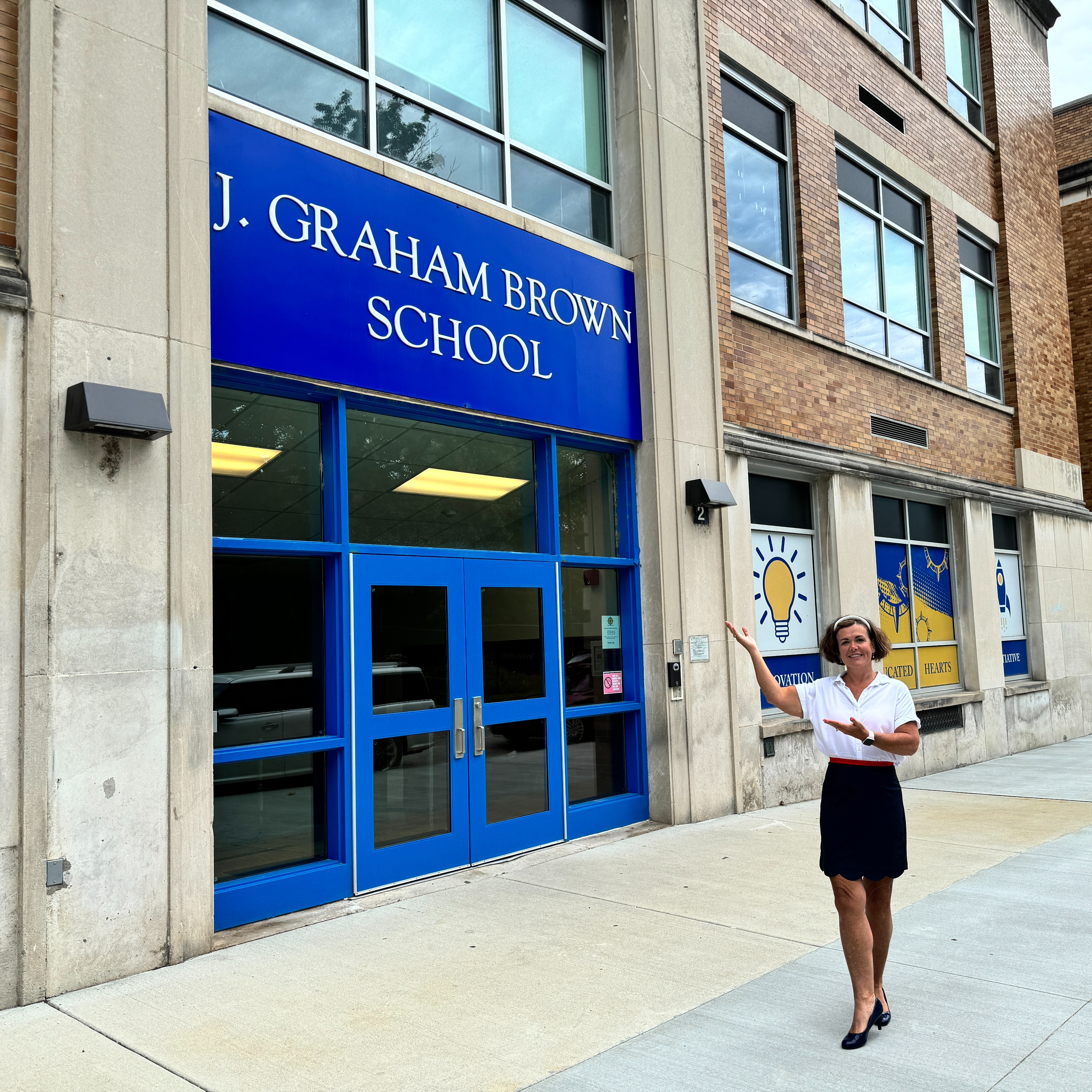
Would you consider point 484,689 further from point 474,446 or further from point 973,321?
point 973,321

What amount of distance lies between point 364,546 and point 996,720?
10.4 meters

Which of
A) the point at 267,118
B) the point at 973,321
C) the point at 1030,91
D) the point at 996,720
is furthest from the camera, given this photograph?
the point at 1030,91

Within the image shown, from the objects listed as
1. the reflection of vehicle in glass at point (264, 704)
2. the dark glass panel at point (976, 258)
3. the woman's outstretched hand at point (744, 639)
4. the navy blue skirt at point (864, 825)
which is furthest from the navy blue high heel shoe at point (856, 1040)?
the dark glass panel at point (976, 258)

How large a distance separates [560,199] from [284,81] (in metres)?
2.79

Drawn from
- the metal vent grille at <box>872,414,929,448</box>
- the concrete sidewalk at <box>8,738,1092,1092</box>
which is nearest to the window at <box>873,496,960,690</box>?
the metal vent grille at <box>872,414,929,448</box>

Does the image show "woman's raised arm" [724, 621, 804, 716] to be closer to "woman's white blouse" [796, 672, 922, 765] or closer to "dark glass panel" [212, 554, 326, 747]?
"woman's white blouse" [796, 672, 922, 765]

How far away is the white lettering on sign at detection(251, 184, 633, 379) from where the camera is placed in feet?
21.6

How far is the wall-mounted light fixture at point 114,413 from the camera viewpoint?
504 cm

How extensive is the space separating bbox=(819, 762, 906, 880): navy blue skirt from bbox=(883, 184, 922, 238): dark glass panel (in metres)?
10.9

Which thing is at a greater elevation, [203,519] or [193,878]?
[203,519]

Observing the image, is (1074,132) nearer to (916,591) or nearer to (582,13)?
(916,591)

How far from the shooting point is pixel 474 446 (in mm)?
7902

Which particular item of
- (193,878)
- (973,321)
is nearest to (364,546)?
(193,878)

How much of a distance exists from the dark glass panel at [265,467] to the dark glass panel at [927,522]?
8843mm
